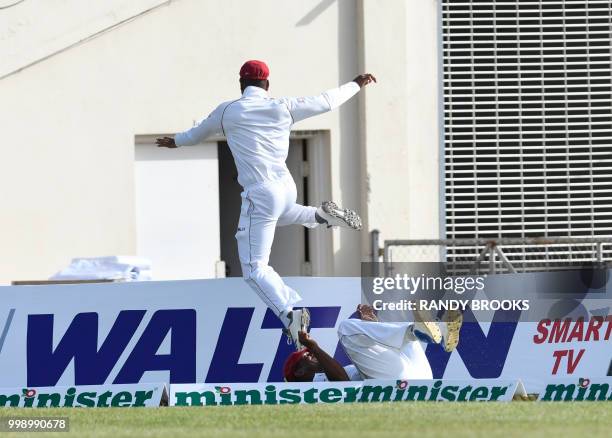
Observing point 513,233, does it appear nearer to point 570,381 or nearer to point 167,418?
point 570,381

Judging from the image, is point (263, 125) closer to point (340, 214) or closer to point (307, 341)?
point (340, 214)

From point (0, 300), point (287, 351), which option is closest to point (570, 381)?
point (287, 351)

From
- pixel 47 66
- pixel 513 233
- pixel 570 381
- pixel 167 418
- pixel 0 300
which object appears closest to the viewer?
pixel 167 418

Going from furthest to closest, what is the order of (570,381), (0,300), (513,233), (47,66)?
(513,233), (47,66), (0,300), (570,381)

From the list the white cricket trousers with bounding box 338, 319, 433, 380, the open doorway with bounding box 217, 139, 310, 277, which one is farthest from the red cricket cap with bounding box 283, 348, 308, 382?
the open doorway with bounding box 217, 139, 310, 277

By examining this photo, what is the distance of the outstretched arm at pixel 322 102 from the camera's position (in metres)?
11.8

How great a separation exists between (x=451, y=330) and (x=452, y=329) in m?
0.01

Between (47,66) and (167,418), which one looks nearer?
(167,418)

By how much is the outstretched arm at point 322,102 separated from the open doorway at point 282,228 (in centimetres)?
623

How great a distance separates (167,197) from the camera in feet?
57.9

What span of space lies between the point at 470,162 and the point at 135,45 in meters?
4.24

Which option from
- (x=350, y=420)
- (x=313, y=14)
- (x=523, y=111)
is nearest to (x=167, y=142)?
(x=350, y=420)

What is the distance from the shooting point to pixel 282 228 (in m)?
18.8

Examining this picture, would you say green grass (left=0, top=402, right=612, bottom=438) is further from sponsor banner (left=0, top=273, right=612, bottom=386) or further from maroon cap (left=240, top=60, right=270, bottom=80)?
maroon cap (left=240, top=60, right=270, bottom=80)
